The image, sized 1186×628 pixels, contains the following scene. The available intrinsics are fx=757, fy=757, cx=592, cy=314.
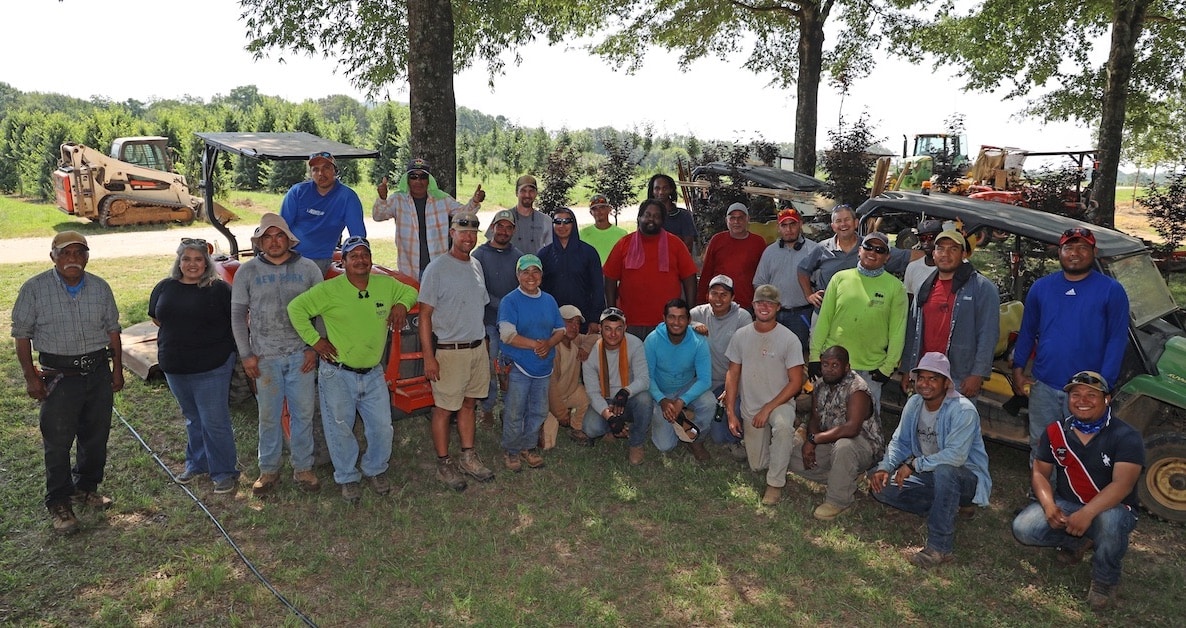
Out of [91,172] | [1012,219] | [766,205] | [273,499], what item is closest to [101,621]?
[273,499]

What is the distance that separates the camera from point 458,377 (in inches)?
224

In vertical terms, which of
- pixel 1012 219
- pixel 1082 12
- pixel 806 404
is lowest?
pixel 806 404

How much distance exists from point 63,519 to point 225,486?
3.23ft

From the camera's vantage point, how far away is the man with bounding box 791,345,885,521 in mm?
5414

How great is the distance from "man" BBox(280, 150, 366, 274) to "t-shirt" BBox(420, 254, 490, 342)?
1355 mm

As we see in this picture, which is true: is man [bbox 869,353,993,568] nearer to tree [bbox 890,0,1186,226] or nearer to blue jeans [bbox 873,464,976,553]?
blue jeans [bbox 873,464,976,553]

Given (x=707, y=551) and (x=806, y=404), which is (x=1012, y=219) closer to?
(x=806, y=404)

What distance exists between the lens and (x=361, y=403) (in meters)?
5.49

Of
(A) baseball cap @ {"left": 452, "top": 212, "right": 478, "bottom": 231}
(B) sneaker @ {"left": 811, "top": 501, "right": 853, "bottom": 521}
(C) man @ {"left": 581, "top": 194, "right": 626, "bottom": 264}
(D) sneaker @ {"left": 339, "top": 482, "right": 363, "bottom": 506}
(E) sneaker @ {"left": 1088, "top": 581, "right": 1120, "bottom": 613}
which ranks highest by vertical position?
(A) baseball cap @ {"left": 452, "top": 212, "right": 478, "bottom": 231}

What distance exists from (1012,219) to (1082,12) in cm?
1502

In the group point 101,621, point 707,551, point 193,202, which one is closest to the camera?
point 101,621

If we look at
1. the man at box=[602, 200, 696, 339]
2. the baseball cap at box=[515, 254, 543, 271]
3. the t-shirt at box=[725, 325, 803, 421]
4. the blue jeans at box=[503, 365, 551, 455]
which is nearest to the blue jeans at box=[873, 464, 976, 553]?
the t-shirt at box=[725, 325, 803, 421]

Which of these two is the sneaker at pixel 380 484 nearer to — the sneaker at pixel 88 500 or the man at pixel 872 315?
the sneaker at pixel 88 500

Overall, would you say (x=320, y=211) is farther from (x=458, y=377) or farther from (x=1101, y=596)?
(x=1101, y=596)
